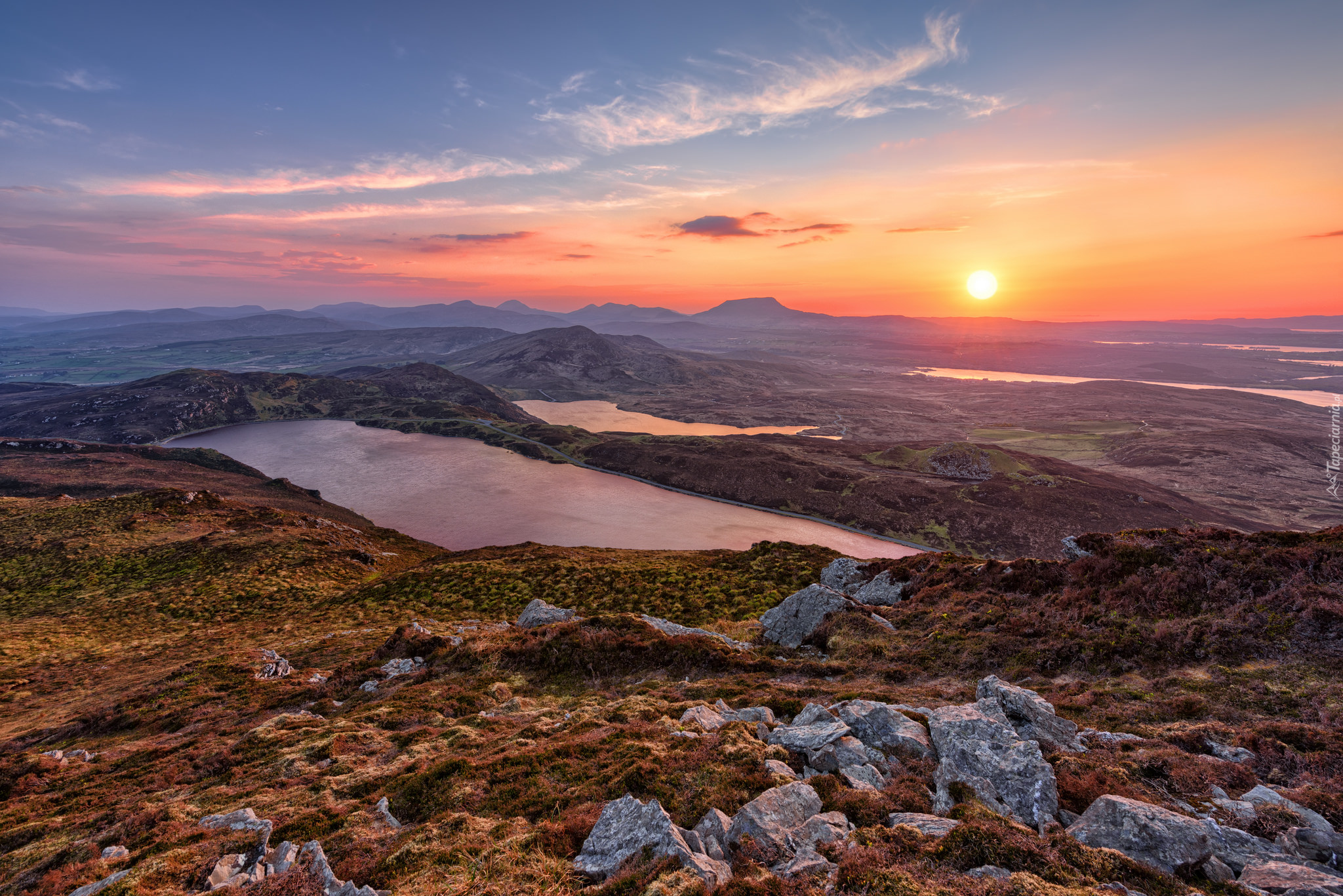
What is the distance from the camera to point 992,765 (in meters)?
13.2

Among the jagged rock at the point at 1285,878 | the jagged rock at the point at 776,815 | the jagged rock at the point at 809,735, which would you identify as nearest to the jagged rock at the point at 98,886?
the jagged rock at the point at 776,815

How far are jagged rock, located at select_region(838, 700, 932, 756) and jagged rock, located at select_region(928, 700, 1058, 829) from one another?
515 mm

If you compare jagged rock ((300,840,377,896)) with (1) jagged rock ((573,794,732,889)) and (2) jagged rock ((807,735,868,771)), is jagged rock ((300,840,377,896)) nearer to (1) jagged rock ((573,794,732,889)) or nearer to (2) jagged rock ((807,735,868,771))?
(1) jagged rock ((573,794,732,889))

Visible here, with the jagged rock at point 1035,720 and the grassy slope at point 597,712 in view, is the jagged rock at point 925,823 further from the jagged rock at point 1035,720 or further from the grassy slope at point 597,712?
the jagged rock at point 1035,720

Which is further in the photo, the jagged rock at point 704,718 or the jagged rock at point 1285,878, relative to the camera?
the jagged rock at point 704,718

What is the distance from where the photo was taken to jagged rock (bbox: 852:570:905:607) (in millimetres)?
32844

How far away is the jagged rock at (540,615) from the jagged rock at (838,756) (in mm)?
22974

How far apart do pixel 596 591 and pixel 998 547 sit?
95778 millimetres

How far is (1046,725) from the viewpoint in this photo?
1514cm

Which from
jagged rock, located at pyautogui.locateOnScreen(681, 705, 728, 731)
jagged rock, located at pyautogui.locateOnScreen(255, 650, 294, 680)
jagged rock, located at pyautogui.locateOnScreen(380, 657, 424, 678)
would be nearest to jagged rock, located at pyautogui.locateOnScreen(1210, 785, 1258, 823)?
jagged rock, located at pyautogui.locateOnScreen(681, 705, 728, 731)

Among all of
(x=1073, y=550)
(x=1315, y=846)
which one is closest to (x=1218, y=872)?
(x=1315, y=846)

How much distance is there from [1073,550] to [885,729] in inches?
897

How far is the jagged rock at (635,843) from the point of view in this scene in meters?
10.4

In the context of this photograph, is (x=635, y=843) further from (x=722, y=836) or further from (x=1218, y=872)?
(x=1218, y=872)
